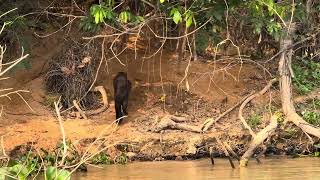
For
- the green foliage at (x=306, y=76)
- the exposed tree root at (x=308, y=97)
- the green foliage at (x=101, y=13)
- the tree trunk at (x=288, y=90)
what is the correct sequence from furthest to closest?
the green foliage at (x=306, y=76) < the exposed tree root at (x=308, y=97) < the tree trunk at (x=288, y=90) < the green foliage at (x=101, y=13)

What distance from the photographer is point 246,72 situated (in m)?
12.4

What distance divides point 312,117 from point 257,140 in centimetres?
180

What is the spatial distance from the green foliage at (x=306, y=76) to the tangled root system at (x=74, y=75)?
3935 mm

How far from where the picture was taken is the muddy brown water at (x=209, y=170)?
7.64m

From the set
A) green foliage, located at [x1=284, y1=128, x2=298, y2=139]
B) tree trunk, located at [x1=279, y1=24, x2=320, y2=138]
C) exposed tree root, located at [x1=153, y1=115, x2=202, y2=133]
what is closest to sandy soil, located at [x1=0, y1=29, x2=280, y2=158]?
exposed tree root, located at [x1=153, y1=115, x2=202, y2=133]

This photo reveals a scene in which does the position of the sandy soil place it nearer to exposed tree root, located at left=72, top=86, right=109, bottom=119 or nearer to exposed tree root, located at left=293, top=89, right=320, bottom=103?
exposed tree root, located at left=72, top=86, right=109, bottom=119

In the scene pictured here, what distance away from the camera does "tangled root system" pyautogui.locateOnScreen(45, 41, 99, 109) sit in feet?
36.1

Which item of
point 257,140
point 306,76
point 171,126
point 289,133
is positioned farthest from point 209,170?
point 306,76

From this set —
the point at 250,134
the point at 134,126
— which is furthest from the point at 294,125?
the point at 134,126

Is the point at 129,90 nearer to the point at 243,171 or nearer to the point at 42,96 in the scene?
the point at 42,96

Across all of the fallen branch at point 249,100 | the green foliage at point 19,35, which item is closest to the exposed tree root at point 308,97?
the fallen branch at point 249,100

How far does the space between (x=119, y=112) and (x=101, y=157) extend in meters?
1.51

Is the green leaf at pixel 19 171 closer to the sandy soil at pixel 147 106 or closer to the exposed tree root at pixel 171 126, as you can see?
the sandy soil at pixel 147 106

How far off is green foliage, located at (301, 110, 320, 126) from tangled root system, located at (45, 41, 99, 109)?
146 inches
